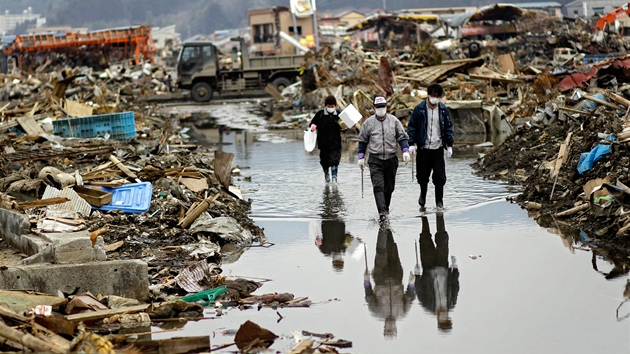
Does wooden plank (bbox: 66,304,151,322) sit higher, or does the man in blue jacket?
the man in blue jacket

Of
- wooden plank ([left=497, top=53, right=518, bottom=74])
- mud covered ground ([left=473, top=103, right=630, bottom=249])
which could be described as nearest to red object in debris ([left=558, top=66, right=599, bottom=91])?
mud covered ground ([left=473, top=103, right=630, bottom=249])

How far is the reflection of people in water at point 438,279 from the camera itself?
8062 millimetres

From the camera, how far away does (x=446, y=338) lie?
720cm

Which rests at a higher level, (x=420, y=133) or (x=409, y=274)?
(x=420, y=133)

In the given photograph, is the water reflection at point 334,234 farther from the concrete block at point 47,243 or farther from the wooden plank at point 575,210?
the wooden plank at point 575,210

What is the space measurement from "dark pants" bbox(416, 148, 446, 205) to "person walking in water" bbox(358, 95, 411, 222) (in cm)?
45

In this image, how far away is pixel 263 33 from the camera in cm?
7888

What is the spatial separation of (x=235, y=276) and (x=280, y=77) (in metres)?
35.7

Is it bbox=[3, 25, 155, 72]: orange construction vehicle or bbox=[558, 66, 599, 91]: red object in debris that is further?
bbox=[3, 25, 155, 72]: orange construction vehicle

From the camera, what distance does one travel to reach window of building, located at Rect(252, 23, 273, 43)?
78312 mm

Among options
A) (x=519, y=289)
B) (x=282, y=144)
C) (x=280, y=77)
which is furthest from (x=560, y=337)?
(x=280, y=77)

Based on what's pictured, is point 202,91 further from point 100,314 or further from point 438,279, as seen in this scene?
point 100,314

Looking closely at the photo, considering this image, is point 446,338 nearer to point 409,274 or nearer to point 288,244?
point 409,274

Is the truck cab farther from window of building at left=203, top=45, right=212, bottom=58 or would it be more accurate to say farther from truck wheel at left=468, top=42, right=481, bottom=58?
truck wheel at left=468, top=42, right=481, bottom=58
